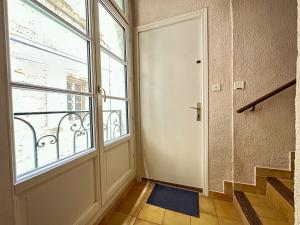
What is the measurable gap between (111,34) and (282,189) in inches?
87.3

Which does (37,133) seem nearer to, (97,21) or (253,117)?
(97,21)

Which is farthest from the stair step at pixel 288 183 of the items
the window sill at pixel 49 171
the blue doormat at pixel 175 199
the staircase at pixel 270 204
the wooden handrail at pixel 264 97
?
the window sill at pixel 49 171

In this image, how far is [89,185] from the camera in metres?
1.35

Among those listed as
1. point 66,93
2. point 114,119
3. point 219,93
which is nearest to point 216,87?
point 219,93

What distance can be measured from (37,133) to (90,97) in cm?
52

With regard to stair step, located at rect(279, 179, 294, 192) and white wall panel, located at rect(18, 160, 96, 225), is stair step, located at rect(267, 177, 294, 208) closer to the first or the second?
stair step, located at rect(279, 179, 294, 192)

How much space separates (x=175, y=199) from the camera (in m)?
1.80

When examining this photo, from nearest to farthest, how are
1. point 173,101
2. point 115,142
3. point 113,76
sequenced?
point 115,142 → point 113,76 → point 173,101

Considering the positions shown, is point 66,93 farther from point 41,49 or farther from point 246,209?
point 246,209

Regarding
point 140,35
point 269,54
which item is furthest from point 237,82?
point 140,35

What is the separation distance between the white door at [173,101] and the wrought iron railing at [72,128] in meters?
0.58

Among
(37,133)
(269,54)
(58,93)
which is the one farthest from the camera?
(269,54)

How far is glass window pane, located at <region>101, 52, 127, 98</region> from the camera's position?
65.3 inches

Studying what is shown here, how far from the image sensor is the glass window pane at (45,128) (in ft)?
2.87
